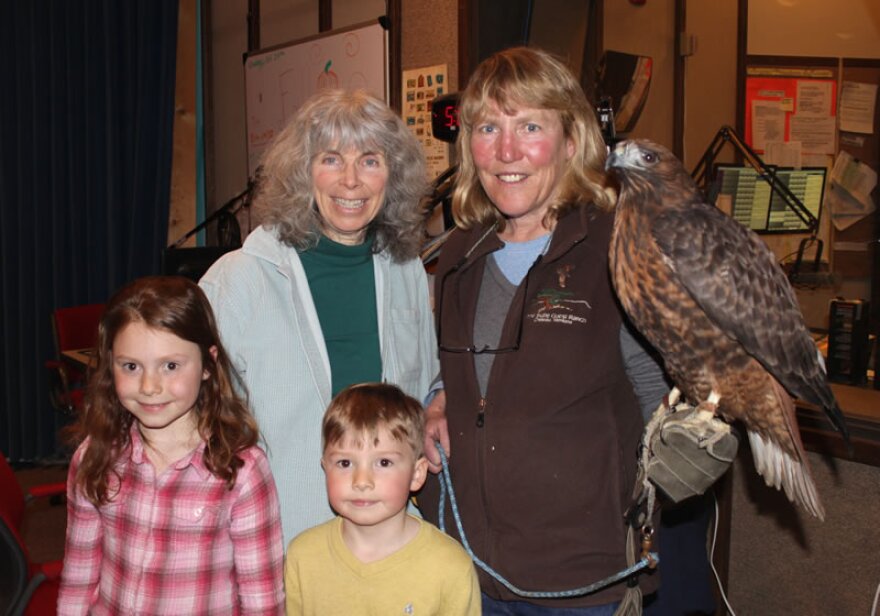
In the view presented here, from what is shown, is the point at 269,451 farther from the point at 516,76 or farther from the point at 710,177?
the point at 710,177

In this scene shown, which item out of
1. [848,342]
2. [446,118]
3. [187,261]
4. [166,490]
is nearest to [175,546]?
[166,490]

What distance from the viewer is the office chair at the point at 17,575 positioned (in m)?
1.91

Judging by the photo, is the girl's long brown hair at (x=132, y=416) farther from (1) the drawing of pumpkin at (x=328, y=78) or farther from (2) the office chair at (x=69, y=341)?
(1) the drawing of pumpkin at (x=328, y=78)

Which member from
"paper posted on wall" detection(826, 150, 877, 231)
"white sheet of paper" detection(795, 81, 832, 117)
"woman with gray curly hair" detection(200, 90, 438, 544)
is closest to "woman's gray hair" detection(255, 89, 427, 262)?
"woman with gray curly hair" detection(200, 90, 438, 544)

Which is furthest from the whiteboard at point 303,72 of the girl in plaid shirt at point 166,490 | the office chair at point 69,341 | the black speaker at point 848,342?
the girl in plaid shirt at point 166,490

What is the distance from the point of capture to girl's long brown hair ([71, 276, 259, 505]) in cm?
145

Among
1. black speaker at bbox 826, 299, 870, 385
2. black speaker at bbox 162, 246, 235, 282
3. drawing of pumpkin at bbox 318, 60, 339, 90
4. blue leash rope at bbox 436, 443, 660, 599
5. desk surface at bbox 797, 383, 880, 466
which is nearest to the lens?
blue leash rope at bbox 436, 443, 660, 599

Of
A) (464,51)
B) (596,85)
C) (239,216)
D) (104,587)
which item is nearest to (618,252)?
(104,587)

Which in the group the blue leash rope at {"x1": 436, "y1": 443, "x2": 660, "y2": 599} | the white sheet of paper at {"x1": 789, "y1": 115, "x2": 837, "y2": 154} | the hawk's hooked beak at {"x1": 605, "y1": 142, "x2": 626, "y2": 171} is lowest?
the blue leash rope at {"x1": 436, "y1": 443, "x2": 660, "y2": 599}

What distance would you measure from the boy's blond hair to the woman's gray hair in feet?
1.35

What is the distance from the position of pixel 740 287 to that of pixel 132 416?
1.21 metres

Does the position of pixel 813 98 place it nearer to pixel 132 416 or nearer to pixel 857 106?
pixel 857 106

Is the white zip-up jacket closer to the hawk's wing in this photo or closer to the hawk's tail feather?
the hawk's wing

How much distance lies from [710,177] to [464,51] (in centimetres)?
123
